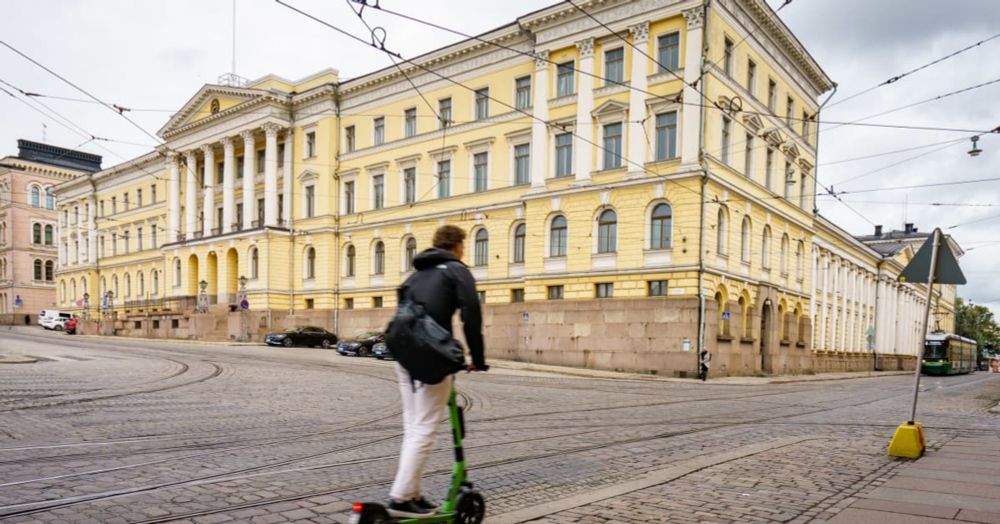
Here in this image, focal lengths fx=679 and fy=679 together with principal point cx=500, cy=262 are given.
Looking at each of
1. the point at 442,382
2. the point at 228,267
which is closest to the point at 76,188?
the point at 228,267

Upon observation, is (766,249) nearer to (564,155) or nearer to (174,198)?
(564,155)

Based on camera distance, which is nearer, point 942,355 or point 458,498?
point 458,498

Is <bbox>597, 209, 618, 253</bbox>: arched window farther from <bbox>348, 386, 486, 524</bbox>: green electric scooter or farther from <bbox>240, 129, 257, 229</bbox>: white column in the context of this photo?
<bbox>240, 129, 257, 229</bbox>: white column

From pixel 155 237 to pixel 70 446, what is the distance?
58.2 meters

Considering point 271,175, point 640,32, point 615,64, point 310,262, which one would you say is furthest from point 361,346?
point 640,32

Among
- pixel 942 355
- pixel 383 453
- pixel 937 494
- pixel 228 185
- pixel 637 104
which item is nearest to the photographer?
pixel 937 494

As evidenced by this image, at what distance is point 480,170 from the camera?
3644cm

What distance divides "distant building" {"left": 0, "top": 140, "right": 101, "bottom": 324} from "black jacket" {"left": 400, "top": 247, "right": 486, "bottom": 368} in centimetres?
8923

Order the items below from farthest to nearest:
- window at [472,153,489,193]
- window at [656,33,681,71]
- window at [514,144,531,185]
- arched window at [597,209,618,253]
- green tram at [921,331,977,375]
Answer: green tram at [921,331,977,375]
window at [472,153,489,193]
window at [514,144,531,185]
arched window at [597,209,618,253]
window at [656,33,681,71]

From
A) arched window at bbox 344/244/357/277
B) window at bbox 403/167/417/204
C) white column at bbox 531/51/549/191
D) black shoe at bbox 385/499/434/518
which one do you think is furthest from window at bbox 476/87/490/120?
black shoe at bbox 385/499/434/518

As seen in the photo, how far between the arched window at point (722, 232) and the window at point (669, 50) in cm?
656

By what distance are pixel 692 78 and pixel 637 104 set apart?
8.42 feet

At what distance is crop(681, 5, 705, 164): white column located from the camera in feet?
92.7

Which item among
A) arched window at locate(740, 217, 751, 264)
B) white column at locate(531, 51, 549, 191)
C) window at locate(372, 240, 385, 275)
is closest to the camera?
arched window at locate(740, 217, 751, 264)
